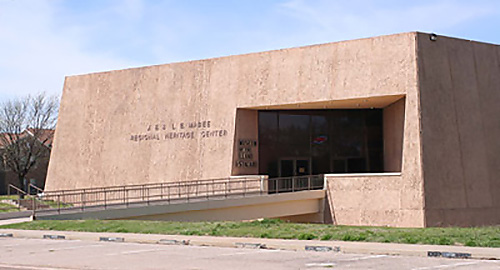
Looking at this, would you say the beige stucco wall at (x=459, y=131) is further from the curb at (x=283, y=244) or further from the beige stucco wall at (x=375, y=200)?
the curb at (x=283, y=244)

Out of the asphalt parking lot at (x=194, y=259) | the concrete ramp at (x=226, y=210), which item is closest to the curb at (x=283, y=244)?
the asphalt parking lot at (x=194, y=259)

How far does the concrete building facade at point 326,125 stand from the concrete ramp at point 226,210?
4.74 ft

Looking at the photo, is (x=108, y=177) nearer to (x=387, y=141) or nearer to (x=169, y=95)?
(x=169, y=95)

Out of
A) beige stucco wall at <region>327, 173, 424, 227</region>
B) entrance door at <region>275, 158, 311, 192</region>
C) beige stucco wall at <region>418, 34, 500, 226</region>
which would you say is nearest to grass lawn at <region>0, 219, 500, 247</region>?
beige stucco wall at <region>327, 173, 424, 227</region>

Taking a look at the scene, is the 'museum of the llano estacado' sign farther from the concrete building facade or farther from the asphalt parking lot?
the asphalt parking lot

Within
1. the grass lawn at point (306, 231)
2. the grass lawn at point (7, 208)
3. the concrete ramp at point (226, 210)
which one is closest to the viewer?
the grass lawn at point (306, 231)

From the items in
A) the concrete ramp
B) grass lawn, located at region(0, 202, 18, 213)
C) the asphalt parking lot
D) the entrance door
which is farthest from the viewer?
the entrance door

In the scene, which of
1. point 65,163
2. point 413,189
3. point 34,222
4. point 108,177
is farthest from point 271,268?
point 65,163

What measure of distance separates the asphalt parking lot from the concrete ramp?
29.5 feet

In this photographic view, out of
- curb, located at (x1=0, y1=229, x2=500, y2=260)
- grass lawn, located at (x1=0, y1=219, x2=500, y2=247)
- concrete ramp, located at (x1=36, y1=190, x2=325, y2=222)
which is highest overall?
concrete ramp, located at (x1=36, y1=190, x2=325, y2=222)

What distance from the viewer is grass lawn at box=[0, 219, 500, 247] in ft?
47.0

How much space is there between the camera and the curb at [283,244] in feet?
41.3

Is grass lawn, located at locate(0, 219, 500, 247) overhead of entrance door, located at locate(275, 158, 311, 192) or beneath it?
beneath

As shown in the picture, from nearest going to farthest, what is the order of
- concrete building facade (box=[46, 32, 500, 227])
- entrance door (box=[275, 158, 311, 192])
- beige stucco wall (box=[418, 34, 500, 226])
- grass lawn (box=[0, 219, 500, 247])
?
grass lawn (box=[0, 219, 500, 247]) < beige stucco wall (box=[418, 34, 500, 226]) < concrete building facade (box=[46, 32, 500, 227]) < entrance door (box=[275, 158, 311, 192])
